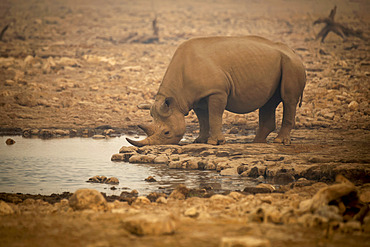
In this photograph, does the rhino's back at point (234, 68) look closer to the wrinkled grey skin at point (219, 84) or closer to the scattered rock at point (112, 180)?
the wrinkled grey skin at point (219, 84)

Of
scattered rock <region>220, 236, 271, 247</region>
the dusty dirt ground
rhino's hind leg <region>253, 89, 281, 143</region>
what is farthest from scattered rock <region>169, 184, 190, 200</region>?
rhino's hind leg <region>253, 89, 281, 143</region>

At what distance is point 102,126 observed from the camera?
1339 centimetres

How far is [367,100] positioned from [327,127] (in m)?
2.71

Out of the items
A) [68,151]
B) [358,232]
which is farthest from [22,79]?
[358,232]

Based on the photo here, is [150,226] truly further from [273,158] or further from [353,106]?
[353,106]

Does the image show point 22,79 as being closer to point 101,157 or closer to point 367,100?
point 101,157

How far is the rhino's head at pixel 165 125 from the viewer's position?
995cm

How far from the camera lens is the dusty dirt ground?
4211 mm

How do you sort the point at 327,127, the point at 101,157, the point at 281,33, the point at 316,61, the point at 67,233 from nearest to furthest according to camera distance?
1. the point at 67,233
2. the point at 101,157
3. the point at 327,127
4. the point at 316,61
5. the point at 281,33

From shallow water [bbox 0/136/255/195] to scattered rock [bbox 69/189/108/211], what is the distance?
1445 mm

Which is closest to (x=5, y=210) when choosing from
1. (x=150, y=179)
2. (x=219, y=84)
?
(x=150, y=179)

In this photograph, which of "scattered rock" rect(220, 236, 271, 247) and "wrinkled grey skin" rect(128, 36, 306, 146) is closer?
"scattered rock" rect(220, 236, 271, 247)

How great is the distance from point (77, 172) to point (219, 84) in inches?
124

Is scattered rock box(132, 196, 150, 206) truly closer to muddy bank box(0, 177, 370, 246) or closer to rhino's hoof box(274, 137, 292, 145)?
muddy bank box(0, 177, 370, 246)
